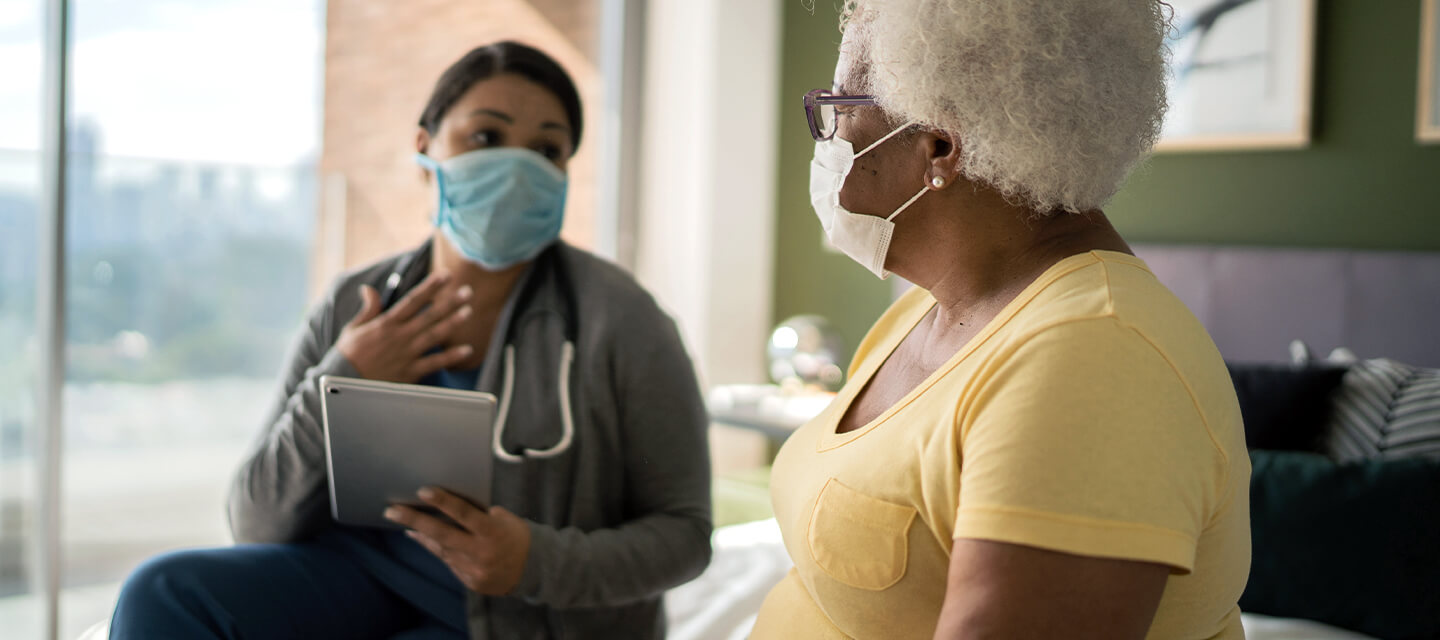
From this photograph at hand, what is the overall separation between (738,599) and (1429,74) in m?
1.87

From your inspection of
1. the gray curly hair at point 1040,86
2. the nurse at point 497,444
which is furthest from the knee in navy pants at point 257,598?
the gray curly hair at point 1040,86

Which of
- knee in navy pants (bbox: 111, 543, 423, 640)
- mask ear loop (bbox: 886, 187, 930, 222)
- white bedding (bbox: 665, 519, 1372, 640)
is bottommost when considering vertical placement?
white bedding (bbox: 665, 519, 1372, 640)

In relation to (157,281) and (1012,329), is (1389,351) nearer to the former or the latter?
(1012,329)

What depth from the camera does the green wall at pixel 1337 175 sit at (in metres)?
2.23

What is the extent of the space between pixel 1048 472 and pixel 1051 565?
0.06 metres

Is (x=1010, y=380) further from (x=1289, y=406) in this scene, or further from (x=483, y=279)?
(x=1289, y=406)

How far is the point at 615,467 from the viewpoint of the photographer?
1.38 m

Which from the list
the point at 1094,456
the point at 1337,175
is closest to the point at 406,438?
the point at 1094,456

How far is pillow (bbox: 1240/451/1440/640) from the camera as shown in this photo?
56.4 inches

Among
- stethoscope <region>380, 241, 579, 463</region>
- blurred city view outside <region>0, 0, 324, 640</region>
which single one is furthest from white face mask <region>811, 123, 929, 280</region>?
blurred city view outside <region>0, 0, 324, 640</region>

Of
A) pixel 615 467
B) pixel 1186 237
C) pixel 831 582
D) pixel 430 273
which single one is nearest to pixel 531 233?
pixel 430 273

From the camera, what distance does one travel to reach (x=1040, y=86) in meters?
0.77

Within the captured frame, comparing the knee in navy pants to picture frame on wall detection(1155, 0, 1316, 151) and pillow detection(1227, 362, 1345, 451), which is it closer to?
pillow detection(1227, 362, 1345, 451)

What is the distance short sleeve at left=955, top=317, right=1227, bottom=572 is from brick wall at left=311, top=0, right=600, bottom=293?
2719mm
